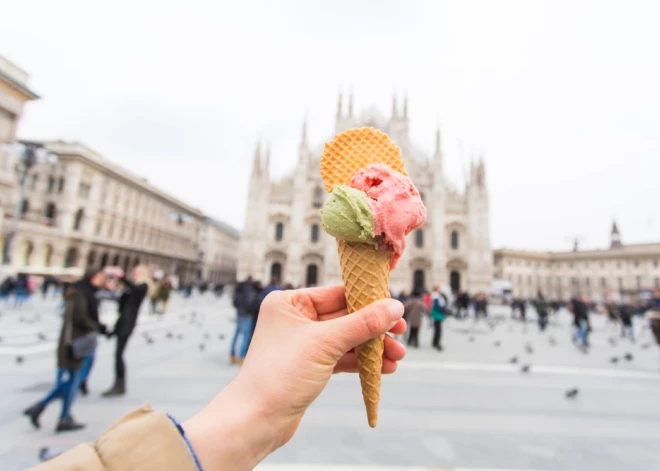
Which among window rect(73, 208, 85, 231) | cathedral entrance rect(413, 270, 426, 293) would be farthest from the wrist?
window rect(73, 208, 85, 231)

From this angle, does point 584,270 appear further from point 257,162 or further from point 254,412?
point 254,412

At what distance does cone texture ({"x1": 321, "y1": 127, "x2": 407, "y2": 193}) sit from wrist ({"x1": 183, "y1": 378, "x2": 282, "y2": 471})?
3.77 ft

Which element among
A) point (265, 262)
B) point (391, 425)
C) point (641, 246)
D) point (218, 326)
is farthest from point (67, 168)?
point (641, 246)

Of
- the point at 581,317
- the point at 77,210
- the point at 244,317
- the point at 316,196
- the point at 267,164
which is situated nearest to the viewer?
the point at 244,317

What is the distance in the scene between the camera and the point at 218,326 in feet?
33.1

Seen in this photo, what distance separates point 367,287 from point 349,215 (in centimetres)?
40

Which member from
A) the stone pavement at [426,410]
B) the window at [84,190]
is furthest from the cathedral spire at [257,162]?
the stone pavement at [426,410]

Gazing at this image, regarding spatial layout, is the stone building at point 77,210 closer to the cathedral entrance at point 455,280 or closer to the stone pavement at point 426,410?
the stone pavement at point 426,410

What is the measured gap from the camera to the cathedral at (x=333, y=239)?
2711 cm

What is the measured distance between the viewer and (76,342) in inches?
121

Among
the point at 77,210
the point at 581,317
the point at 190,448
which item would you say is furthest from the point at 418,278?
the point at 190,448

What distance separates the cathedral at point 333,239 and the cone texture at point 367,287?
2445 cm

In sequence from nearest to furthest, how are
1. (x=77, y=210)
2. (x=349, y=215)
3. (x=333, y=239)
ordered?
(x=349, y=215) → (x=77, y=210) → (x=333, y=239)

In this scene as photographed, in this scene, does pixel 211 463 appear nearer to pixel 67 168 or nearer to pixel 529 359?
pixel 529 359
